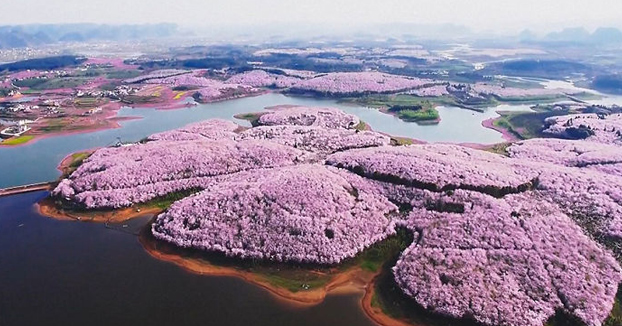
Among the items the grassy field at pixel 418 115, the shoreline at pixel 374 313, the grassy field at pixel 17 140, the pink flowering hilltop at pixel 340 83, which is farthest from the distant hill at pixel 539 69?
the shoreline at pixel 374 313

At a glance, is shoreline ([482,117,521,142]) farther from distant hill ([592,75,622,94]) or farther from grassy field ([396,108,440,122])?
distant hill ([592,75,622,94])

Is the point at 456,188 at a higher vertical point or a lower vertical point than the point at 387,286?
higher

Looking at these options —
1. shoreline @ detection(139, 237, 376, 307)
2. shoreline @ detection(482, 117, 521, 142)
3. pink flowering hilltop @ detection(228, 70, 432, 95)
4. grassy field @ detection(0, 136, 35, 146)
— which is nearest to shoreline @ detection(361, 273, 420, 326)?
shoreline @ detection(139, 237, 376, 307)

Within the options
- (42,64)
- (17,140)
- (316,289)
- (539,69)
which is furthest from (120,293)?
(539,69)

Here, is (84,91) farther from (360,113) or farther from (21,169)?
(360,113)

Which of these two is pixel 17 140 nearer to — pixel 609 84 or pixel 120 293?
pixel 120 293

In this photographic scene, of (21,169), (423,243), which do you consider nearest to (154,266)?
(423,243)

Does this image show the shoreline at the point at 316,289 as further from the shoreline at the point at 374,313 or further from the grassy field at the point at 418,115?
the grassy field at the point at 418,115

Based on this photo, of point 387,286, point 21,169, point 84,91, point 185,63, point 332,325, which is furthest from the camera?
point 185,63
